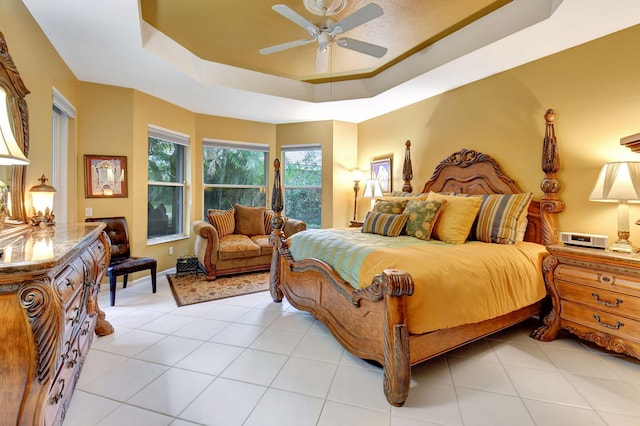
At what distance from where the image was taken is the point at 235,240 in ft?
14.1

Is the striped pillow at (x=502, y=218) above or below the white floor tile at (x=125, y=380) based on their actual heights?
above

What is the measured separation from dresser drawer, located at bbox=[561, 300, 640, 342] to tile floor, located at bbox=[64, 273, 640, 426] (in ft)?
0.76

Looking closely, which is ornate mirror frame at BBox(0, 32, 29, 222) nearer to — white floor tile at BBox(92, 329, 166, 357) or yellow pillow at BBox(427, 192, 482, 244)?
white floor tile at BBox(92, 329, 166, 357)

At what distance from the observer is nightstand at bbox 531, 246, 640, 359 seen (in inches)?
76.0

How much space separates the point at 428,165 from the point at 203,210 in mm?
3642

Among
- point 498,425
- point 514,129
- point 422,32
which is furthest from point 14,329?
point 514,129

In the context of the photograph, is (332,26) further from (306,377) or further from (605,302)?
(605,302)

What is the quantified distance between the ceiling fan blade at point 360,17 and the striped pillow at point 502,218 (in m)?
1.94

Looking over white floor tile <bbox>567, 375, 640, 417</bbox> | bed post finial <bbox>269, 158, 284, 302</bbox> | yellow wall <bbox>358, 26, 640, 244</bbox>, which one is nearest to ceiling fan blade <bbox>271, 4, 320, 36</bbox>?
bed post finial <bbox>269, 158, 284, 302</bbox>

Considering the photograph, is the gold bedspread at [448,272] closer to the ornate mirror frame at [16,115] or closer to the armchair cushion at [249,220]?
the ornate mirror frame at [16,115]

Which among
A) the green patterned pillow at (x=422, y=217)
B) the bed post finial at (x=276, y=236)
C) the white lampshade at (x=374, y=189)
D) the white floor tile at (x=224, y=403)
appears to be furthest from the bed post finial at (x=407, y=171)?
the white floor tile at (x=224, y=403)

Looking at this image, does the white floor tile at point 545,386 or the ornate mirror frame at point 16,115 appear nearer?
the white floor tile at point 545,386

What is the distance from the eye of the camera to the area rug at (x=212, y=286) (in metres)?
3.32

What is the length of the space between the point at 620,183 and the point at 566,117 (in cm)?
88
